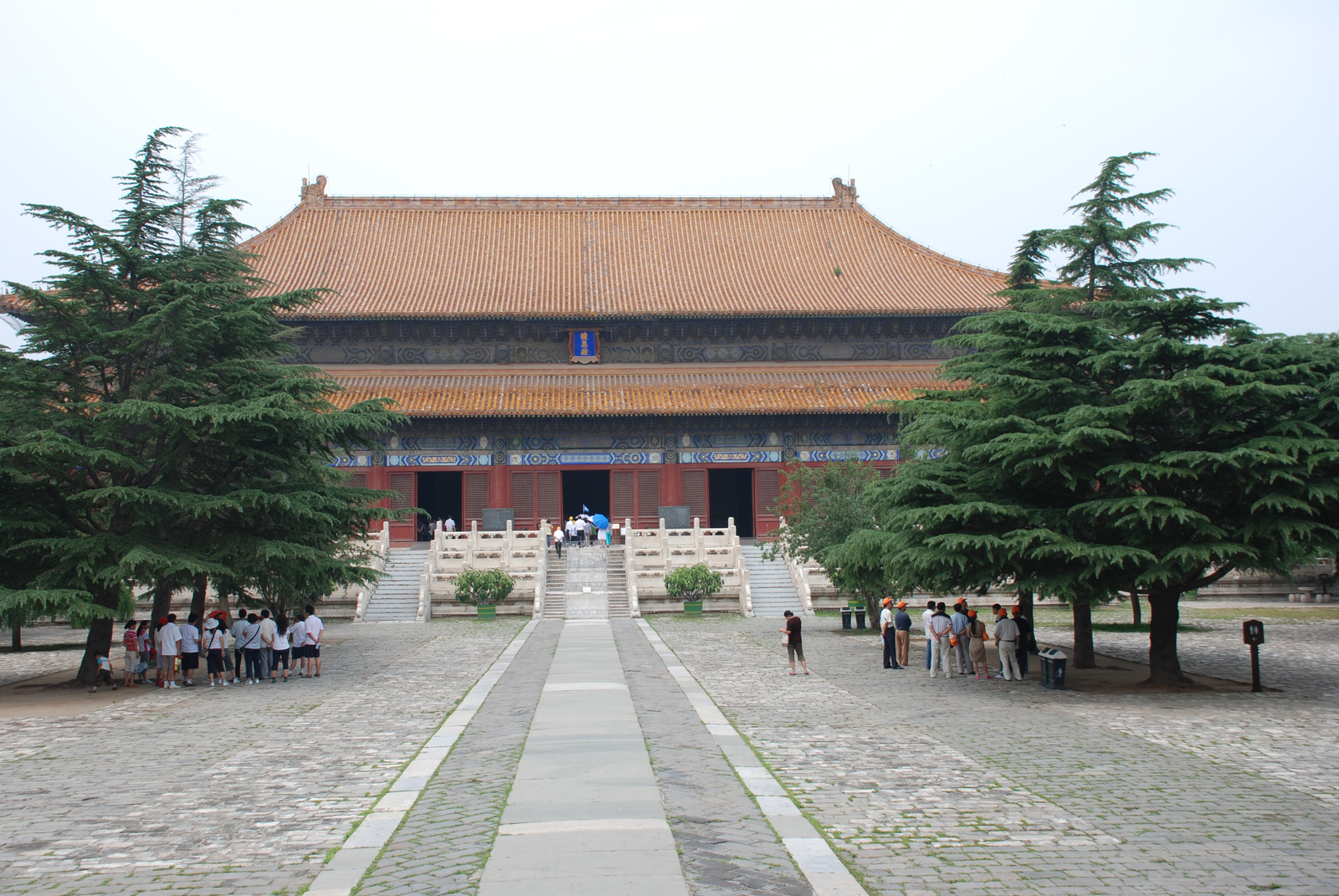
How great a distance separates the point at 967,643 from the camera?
1609 centimetres

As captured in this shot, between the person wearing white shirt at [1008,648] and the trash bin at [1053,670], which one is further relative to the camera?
the person wearing white shirt at [1008,648]

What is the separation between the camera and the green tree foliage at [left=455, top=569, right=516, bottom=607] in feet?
91.1

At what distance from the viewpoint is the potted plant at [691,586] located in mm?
28062

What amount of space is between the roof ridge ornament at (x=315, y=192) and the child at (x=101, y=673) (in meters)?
31.8

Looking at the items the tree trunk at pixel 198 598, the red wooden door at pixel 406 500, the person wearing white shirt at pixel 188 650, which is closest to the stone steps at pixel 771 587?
the red wooden door at pixel 406 500

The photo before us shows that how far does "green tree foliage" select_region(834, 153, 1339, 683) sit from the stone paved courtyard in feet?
5.96

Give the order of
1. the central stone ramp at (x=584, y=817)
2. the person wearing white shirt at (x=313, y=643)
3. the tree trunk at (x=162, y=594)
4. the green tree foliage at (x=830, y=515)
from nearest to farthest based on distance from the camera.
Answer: the central stone ramp at (x=584, y=817) → the person wearing white shirt at (x=313, y=643) → the tree trunk at (x=162, y=594) → the green tree foliage at (x=830, y=515)

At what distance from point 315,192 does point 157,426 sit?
A: 31150 millimetres

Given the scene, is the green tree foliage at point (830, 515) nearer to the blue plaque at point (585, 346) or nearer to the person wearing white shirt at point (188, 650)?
the person wearing white shirt at point (188, 650)

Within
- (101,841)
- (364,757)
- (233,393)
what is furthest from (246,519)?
(101,841)

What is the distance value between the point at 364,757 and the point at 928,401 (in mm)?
10223

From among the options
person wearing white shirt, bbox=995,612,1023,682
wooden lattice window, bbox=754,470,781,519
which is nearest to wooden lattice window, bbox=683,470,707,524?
wooden lattice window, bbox=754,470,781,519

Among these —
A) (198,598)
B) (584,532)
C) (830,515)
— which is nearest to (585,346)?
(584,532)

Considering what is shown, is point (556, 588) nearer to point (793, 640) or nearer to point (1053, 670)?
point (793, 640)
